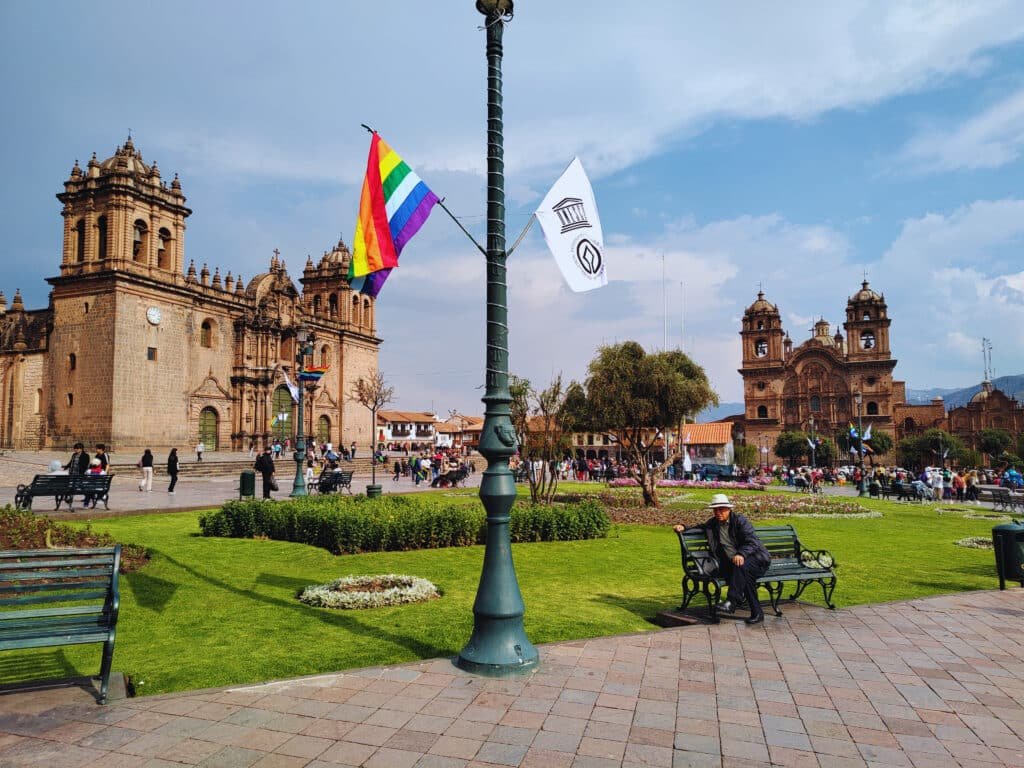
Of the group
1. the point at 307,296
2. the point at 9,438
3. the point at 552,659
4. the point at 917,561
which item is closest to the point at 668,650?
the point at 552,659

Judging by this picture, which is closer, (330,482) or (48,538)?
(48,538)

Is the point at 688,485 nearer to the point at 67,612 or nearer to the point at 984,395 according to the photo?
the point at 67,612

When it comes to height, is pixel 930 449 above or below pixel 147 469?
below

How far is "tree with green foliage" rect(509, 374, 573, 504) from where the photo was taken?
57.5 feet

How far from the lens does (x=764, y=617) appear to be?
6465mm

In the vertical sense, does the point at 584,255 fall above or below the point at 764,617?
above

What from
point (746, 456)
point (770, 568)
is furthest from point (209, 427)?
point (746, 456)

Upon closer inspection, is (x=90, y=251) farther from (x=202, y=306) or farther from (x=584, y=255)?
(x=584, y=255)

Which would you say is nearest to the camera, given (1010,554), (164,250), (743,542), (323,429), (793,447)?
(743,542)

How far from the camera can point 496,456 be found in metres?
5.31

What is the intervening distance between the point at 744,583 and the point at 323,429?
49.8m

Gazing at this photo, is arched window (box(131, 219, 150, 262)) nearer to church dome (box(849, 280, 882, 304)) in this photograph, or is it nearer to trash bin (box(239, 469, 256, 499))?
trash bin (box(239, 469, 256, 499))

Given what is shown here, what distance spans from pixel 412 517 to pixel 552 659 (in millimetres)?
6545

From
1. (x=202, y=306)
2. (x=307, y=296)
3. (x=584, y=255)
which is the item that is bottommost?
(x=584, y=255)
